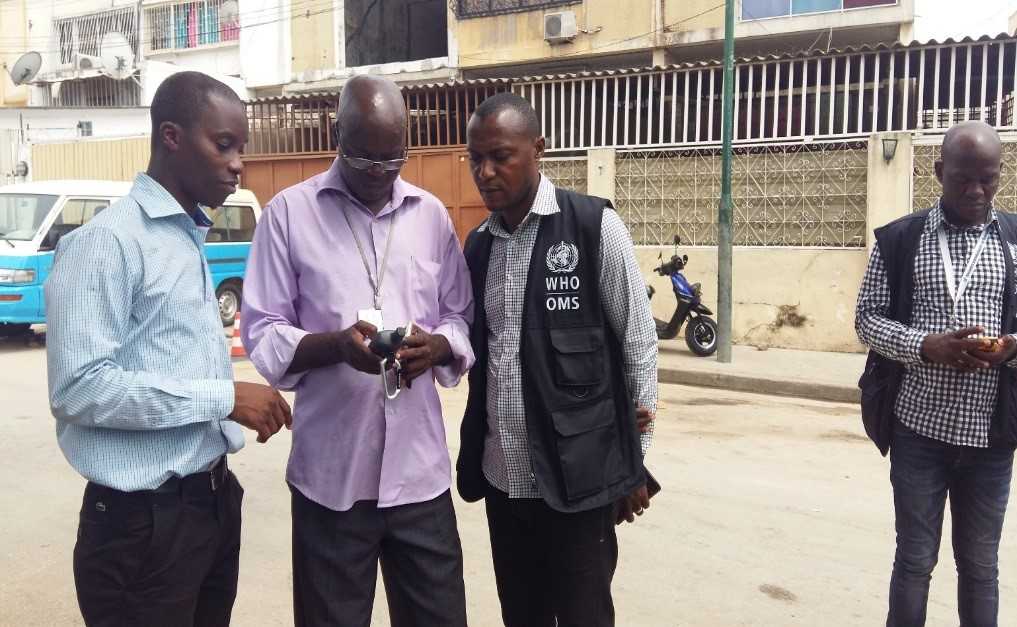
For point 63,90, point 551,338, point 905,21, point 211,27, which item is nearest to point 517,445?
point 551,338

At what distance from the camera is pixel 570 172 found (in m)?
11.4

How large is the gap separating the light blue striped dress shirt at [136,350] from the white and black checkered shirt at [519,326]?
710mm

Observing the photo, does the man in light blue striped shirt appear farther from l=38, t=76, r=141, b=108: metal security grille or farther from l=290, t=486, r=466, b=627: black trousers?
l=38, t=76, r=141, b=108: metal security grille

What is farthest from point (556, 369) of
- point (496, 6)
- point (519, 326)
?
point (496, 6)

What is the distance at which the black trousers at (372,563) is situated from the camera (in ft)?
7.22

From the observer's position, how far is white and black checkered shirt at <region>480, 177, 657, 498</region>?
2.35 meters

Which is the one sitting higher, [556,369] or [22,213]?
[22,213]

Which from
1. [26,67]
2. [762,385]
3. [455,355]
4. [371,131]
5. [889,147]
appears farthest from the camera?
[26,67]

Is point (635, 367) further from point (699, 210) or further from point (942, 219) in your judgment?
point (699, 210)

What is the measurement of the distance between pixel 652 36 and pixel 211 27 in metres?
11.1

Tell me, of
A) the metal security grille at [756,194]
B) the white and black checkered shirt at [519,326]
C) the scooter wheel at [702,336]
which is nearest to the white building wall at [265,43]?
the metal security grille at [756,194]

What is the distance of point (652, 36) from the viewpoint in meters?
14.3

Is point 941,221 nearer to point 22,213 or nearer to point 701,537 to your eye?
point 701,537

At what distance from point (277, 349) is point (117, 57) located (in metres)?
20.9
